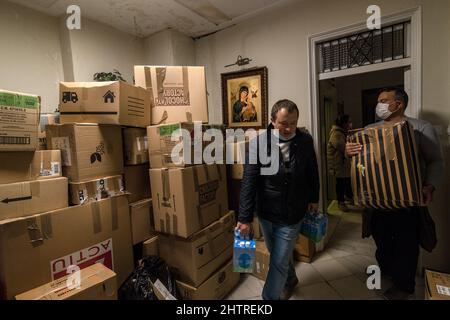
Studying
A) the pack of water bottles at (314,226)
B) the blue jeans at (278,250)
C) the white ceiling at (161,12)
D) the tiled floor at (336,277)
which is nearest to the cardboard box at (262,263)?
the tiled floor at (336,277)

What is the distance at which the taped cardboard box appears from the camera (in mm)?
1687

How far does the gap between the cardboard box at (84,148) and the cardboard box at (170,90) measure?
430 mm

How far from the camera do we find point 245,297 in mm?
1882

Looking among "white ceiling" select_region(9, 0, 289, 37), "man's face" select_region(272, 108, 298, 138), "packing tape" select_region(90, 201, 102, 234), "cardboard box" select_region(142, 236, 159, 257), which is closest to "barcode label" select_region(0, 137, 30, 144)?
"packing tape" select_region(90, 201, 102, 234)

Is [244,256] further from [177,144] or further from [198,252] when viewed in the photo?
[177,144]

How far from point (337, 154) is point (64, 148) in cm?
326

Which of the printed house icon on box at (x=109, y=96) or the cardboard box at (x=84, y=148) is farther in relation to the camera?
the printed house icon on box at (x=109, y=96)

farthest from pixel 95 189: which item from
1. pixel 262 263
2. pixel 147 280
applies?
pixel 262 263

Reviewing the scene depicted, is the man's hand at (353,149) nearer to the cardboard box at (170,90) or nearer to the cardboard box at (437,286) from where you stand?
the cardboard box at (437,286)

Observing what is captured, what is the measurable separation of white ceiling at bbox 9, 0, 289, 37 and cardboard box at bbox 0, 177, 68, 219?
5.94 ft

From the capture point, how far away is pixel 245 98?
9.35 feet

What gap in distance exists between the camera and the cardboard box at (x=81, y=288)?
1.18 m

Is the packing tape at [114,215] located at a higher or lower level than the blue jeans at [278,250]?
higher

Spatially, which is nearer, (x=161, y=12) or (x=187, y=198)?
(x=187, y=198)
